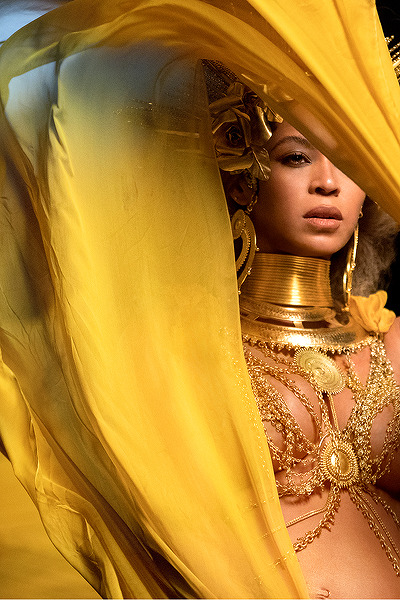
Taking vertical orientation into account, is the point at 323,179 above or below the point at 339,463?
above

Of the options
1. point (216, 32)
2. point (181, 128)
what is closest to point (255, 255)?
point (181, 128)

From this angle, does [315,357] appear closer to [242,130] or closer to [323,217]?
[323,217]

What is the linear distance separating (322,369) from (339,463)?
15 cm

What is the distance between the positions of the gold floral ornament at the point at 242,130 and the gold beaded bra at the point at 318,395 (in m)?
0.17

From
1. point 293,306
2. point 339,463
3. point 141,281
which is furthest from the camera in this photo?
point 293,306

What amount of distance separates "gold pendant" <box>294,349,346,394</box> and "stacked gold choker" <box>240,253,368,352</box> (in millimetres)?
19

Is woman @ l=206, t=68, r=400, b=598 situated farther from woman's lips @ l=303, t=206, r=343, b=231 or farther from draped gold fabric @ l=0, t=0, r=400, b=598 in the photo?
draped gold fabric @ l=0, t=0, r=400, b=598

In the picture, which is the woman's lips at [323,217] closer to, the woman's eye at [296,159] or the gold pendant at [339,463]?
the woman's eye at [296,159]

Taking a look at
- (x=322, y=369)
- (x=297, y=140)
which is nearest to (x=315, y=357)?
(x=322, y=369)

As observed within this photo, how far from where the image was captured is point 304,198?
1272mm

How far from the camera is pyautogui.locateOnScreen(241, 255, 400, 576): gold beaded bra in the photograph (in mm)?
1170

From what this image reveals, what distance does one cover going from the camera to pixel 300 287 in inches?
52.5

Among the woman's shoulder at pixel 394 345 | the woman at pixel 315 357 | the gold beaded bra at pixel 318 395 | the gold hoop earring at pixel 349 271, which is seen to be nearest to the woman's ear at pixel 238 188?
the woman at pixel 315 357

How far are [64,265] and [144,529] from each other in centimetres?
31
